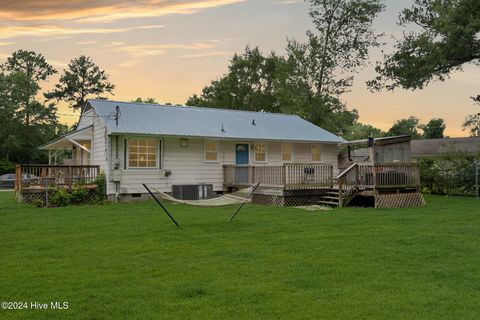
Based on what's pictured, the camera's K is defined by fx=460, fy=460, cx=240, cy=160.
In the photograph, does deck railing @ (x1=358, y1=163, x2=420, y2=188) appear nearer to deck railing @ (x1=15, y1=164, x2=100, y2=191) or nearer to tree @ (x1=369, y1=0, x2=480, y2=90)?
tree @ (x1=369, y1=0, x2=480, y2=90)

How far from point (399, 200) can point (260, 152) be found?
7.50 metres

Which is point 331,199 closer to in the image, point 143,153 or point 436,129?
point 143,153

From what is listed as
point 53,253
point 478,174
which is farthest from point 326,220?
point 478,174

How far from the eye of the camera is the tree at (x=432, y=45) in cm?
2097

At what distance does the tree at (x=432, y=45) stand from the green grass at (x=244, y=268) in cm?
1290

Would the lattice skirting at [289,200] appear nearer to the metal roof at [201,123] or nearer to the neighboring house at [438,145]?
the metal roof at [201,123]

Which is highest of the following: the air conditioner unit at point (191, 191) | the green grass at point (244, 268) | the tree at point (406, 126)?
the tree at point (406, 126)

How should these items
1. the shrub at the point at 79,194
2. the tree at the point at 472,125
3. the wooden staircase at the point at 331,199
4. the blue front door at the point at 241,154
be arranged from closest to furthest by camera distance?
1. the wooden staircase at the point at 331,199
2. the shrub at the point at 79,194
3. the blue front door at the point at 241,154
4. the tree at the point at 472,125

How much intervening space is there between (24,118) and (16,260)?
164ft

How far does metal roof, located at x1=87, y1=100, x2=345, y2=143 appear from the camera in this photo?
Result: 1920cm

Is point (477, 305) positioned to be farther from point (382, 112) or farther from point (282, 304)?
point (382, 112)

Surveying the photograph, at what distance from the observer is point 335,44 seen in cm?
3491

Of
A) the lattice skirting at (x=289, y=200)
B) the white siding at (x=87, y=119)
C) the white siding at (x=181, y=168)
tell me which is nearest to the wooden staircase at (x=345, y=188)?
the lattice skirting at (x=289, y=200)

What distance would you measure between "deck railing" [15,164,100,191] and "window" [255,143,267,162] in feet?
24.2
